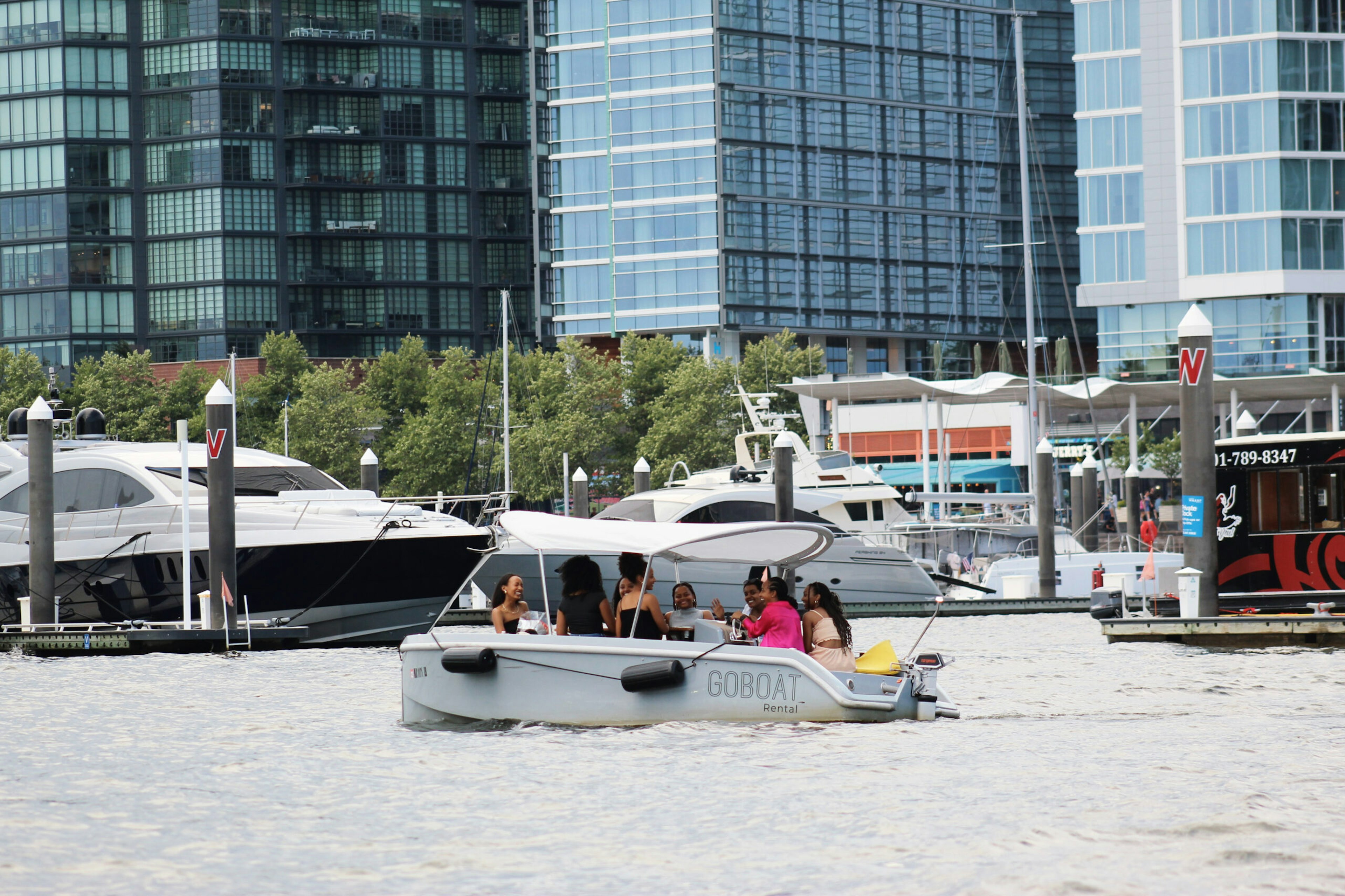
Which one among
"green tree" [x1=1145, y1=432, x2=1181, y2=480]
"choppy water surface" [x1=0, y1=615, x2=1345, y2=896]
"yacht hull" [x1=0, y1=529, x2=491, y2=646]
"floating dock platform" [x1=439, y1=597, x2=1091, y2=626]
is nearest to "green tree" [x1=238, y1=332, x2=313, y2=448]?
"green tree" [x1=1145, y1=432, x2=1181, y2=480]

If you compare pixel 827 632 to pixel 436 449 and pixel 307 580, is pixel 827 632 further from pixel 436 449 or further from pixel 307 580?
pixel 436 449

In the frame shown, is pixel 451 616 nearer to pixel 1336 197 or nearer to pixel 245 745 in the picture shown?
pixel 245 745

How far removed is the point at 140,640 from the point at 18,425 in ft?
33.6

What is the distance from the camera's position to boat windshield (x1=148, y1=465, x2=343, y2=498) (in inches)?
1077

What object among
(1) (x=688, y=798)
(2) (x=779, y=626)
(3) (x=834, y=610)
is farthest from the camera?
(3) (x=834, y=610)

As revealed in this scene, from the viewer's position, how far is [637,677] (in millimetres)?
16312

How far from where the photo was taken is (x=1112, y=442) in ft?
231

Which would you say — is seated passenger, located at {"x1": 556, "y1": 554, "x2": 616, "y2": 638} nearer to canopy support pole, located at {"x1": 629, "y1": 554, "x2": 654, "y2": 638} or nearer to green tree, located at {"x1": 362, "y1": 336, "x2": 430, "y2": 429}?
canopy support pole, located at {"x1": 629, "y1": 554, "x2": 654, "y2": 638}

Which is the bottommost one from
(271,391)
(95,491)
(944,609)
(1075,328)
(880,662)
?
(944,609)

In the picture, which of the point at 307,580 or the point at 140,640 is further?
the point at 307,580

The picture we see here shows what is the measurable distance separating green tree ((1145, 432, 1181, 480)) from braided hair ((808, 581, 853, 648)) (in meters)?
51.0

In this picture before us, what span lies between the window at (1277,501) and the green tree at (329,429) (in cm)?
4983

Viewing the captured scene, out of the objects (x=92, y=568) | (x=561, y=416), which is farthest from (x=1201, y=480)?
(x=561, y=416)

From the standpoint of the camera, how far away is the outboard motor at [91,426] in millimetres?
32281
